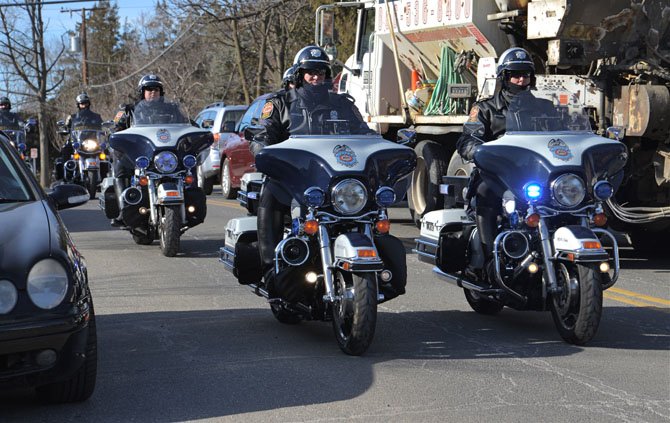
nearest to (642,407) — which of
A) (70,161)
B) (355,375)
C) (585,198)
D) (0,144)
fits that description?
(355,375)

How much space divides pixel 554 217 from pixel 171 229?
5.72m

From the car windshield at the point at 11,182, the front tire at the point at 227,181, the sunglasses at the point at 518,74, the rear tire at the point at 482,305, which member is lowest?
the front tire at the point at 227,181

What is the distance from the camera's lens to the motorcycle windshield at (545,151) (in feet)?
25.8

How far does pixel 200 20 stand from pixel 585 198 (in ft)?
94.6

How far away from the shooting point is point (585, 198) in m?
7.90

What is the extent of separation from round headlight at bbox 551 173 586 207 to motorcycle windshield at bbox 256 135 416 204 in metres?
0.99

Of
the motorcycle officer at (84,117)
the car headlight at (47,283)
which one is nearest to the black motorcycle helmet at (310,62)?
the car headlight at (47,283)

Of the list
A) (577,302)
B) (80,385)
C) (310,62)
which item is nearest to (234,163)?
(310,62)

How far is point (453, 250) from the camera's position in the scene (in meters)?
8.74

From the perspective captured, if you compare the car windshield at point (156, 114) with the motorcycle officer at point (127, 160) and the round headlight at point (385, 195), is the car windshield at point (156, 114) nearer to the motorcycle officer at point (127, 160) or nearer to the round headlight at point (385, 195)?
the motorcycle officer at point (127, 160)

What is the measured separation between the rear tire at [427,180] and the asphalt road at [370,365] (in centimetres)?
513

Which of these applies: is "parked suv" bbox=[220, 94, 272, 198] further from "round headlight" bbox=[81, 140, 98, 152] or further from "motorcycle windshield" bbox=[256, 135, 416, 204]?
"motorcycle windshield" bbox=[256, 135, 416, 204]

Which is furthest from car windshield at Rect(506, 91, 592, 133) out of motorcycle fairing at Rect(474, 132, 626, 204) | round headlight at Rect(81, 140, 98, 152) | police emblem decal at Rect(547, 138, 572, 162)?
round headlight at Rect(81, 140, 98, 152)

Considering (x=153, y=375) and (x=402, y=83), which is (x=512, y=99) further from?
(x=402, y=83)
